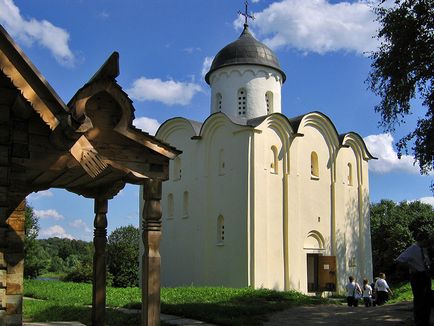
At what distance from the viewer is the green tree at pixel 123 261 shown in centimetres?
3209

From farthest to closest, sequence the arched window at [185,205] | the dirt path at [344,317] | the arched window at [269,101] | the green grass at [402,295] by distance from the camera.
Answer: the arched window at [269,101] < the arched window at [185,205] < the green grass at [402,295] < the dirt path at [344,317]

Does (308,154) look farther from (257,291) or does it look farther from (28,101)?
(28,101)

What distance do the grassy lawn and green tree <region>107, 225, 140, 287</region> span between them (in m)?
12.0

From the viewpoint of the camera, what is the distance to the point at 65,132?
560cm

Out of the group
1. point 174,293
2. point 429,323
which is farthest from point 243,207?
point 429,323

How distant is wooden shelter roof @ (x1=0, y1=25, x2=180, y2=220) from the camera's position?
5527 mm

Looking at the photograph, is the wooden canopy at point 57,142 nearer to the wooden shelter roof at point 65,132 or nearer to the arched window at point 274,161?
the wooden shelter roof at point 65,132

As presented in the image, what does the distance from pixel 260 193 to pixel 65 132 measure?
16140mm

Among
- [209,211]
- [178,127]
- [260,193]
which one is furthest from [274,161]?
[178,127]

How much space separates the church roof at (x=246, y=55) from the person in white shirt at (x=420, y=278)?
59.9 feet

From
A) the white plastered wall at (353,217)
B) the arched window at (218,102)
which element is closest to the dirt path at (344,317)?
the white plastered wall at (353,217)

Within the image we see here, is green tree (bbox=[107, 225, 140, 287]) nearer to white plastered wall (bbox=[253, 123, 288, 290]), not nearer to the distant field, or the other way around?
the distant field

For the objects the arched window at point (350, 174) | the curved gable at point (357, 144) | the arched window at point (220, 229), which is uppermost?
the curved gable at point (357, 144)

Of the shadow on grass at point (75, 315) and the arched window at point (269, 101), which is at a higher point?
the arched window at point (269, 101)
